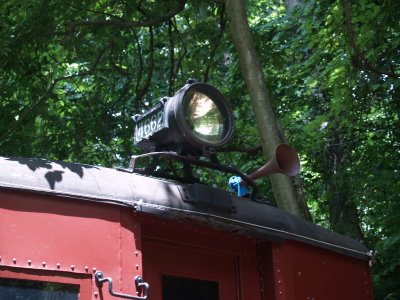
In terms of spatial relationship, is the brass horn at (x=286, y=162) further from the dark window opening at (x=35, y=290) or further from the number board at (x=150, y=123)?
the dark window opening at (x=35, y=290)

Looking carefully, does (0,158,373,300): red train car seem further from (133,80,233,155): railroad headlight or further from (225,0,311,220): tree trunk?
(225,0,311,220): tree trunk

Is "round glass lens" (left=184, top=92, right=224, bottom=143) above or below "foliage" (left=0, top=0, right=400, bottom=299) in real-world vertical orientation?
below

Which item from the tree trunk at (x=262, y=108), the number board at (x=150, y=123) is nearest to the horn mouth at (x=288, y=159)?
the number board at (x=150, y=123)

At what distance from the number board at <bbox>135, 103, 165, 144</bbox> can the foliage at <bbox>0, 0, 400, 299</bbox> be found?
283 centimetres

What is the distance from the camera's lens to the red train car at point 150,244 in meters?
2.56

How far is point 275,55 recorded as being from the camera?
7.53m

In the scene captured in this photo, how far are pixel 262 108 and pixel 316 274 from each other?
6.86 ft

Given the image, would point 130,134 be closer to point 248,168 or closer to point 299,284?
point 248,168

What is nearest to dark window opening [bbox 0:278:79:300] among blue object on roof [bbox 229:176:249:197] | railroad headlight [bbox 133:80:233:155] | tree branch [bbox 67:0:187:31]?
railroad headlight [bbox 133:80:233:155]

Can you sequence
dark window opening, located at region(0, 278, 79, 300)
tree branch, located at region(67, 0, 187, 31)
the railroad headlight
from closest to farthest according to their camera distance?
dark window opening, located at region(0, 278, 79, 300) → the railroad headlight → tree branch, located at region(67, 0, 187, 31)

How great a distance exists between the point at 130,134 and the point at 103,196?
5.32 m

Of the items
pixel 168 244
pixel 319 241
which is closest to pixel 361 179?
pixel 319 241

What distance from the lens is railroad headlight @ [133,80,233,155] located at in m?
3.34

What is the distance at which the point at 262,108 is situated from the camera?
5.35 m
